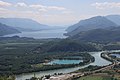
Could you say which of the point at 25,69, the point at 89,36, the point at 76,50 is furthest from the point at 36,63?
the point at 89,36

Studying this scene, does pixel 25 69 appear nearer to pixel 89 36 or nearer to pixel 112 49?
pixel 112 49

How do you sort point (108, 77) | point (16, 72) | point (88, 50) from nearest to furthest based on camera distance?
point (108, 77) < point (16, 72) < point (88, 50)

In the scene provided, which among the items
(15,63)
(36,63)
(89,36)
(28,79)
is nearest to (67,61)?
(36,63)

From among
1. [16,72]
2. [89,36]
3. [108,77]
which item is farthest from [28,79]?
[89,36]

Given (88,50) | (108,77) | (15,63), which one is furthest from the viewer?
(88,50)

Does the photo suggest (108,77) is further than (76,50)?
No

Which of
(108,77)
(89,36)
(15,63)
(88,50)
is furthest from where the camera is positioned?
(89,36)

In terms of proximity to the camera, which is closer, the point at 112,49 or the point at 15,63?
the point at 15,63

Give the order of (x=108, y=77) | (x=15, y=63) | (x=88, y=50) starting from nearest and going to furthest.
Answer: (x=108, y=77) → (x=15, y=63) → (x=88, y=50)

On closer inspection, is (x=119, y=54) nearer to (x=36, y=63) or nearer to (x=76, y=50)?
(x=76, y=50)
